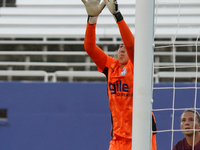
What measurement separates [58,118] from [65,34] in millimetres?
1507

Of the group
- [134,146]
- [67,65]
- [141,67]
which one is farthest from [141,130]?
[67,65]

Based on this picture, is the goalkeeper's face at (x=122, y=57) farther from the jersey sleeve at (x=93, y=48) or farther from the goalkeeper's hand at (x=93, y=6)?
the goalkeeper's hand at (x=93, y=6)

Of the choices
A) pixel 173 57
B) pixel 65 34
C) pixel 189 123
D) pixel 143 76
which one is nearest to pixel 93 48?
pixel 143 76

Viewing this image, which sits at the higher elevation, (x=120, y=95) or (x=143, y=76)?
(x=143, y=76)

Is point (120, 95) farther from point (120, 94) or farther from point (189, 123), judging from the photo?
point (189, 123)

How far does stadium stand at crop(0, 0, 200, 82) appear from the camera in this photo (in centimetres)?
441

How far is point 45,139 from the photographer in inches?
142

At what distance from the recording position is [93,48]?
1982mm

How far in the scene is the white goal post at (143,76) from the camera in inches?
57.1

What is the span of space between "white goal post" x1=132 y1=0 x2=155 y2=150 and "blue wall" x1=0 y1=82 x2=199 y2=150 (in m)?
2.07

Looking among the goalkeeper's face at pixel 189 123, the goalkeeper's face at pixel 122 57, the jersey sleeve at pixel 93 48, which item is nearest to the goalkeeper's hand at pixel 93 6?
the jersey sleeve at pixel 93 48

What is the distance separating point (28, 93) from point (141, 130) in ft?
7.89

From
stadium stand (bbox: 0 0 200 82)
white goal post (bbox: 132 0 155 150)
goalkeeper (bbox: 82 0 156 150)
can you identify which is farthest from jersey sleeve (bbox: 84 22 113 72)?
stadium stand (bbox: 0 0 200 82)

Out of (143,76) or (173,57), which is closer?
(143,76)
